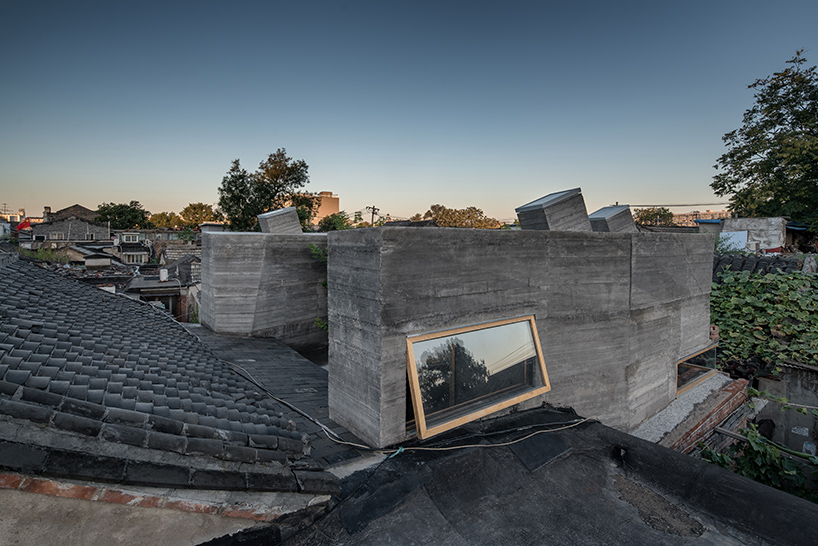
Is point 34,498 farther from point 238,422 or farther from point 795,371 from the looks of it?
point 795,371

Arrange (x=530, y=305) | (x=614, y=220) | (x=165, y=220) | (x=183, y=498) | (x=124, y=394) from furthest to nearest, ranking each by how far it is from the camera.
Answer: (x=165, y=220)
(x=614, y=220)
(x=530, y=305)
(x=124, y=394)
(x=183, y=498)

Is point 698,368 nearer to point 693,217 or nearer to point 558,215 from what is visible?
point 558,215

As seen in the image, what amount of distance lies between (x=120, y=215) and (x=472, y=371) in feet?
207

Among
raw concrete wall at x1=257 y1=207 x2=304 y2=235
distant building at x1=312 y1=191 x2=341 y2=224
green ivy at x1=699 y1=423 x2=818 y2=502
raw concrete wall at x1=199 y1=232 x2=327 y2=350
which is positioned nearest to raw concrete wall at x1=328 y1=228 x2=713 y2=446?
green ivy at x1=699 y1=423 x2=818 y2=502

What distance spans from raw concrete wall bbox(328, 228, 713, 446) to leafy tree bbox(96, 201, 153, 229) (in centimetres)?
6140

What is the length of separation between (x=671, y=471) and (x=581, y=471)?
751mm

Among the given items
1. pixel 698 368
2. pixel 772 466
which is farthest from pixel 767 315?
pixel 772 466

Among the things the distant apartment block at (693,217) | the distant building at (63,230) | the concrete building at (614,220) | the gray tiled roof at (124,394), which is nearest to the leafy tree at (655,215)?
the distant apartment block at (693,217)

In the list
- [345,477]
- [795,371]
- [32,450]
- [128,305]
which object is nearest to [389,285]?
[345,477]

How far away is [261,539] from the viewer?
2.36m

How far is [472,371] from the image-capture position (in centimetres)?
383

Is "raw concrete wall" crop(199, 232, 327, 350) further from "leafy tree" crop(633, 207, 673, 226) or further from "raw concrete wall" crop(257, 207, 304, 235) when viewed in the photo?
"leafy tree" crop(633, 207, 673, 226)

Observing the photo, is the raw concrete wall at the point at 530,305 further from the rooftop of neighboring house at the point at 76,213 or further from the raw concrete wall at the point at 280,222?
the rooftop of neighboring house at the point at 76,213

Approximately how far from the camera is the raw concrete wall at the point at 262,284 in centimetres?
739
